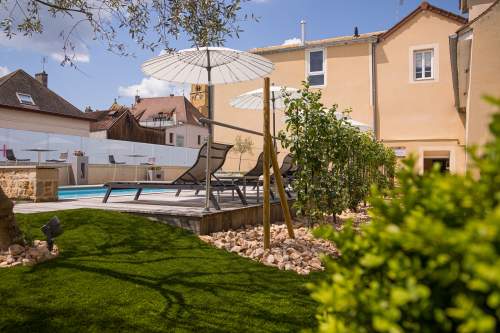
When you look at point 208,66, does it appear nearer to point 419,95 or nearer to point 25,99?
point 419,95

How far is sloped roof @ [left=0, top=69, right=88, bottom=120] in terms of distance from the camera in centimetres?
2870

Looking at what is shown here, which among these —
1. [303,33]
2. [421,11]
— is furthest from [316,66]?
[421,11]

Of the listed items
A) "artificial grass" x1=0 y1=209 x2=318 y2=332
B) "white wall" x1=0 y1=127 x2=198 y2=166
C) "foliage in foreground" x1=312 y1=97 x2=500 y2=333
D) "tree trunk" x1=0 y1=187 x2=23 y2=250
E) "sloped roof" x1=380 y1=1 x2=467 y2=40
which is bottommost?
"artificial grass" x1=0 y1=209 x2=318 y2=332

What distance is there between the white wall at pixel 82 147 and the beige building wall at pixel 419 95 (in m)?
13.6

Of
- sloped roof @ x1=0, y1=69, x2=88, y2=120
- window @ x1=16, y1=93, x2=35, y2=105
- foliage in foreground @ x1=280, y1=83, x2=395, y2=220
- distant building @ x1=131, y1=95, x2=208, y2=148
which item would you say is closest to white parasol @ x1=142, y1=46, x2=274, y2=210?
foliage in foreground @ x1=280, y1=83, x2=395, y2=220

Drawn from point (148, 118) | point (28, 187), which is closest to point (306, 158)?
point (28, 187)

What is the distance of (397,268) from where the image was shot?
0.88 metres

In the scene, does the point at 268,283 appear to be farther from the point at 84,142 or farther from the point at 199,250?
the point at 84,142

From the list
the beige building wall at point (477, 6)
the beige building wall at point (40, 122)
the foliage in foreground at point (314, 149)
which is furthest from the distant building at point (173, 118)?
the foliage in foreground at point (314, 149)

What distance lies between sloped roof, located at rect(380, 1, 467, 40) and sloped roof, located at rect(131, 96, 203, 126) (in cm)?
3049

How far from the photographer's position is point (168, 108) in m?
49.6

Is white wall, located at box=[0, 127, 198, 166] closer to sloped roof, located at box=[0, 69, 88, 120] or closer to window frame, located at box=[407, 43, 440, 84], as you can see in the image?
sloped roof, located at box=[0, 69, 88, 120]

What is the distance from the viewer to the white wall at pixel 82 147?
18516mm

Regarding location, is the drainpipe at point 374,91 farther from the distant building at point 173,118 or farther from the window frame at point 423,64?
the distant building at point 173,118
